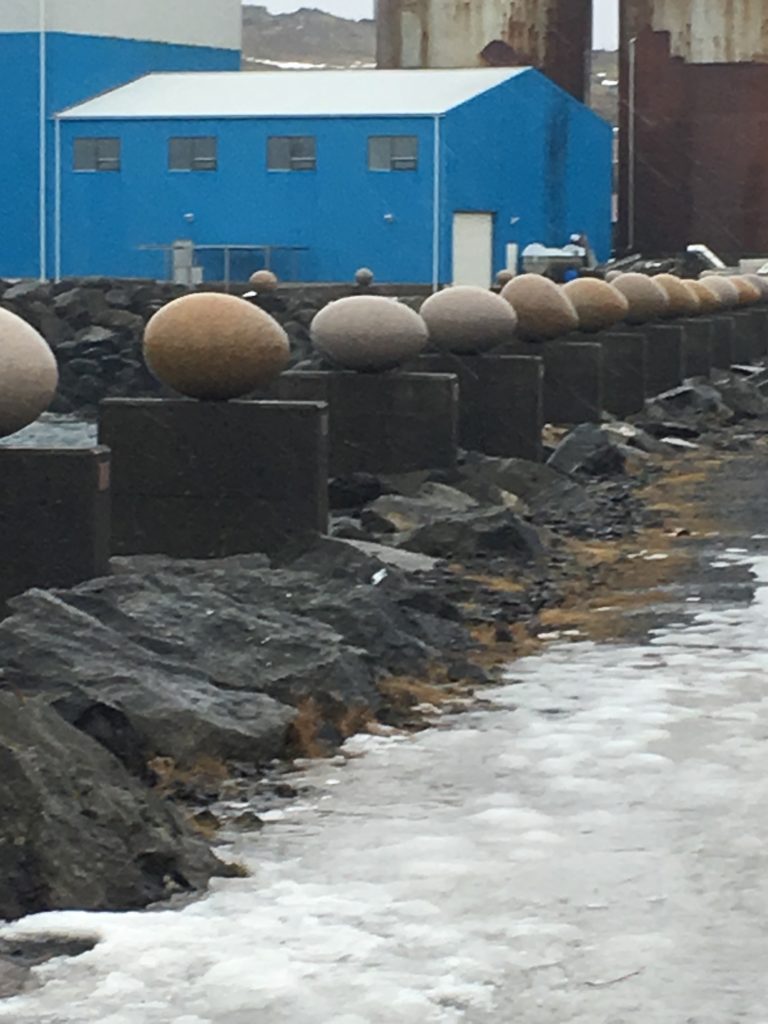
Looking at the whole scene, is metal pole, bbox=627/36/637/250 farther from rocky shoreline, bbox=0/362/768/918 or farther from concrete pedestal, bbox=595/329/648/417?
rocky shoreline, bbox=0/362/768/918

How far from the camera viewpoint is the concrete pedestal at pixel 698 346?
28938 millimetres

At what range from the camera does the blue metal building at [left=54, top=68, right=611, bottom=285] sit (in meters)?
55.0

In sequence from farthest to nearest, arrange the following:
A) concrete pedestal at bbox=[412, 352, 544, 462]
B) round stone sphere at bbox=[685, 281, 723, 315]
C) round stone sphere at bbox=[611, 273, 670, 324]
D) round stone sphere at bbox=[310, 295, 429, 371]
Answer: round stone sphere at bbox=[685, 281, 723, 315] → round stone sphere at bbox=[611, 273, 670, 324] → concrete pedestal at bbox=[412, 352, 544, 462] → round stone sphere at bbox=[310, 295, 429, 371]

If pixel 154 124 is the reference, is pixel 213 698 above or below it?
below

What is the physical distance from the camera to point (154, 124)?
57312 mm

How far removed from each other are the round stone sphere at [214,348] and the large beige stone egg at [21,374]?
197 centimetres

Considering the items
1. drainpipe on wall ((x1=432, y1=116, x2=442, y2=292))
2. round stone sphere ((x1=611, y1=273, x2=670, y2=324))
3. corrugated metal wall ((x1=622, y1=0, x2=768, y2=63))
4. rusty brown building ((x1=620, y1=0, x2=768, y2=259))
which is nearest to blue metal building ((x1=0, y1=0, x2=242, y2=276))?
drainpipe on wall ((x1=432, y1=116, x2=442, y2=292))

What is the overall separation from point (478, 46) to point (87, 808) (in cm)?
5906

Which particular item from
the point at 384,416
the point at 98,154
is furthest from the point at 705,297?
the point at 98,154

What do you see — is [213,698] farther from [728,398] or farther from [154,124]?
[154,124]

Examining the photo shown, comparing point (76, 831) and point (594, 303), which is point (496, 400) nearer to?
point (594, 303)

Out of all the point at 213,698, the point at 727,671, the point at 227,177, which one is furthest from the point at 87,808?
the point at 227,177

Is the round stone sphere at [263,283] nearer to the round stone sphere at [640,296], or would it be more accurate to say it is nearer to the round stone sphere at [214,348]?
the round stone sphere at [640,296]

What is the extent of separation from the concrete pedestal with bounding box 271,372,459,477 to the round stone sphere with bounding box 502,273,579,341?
4.30 meters
